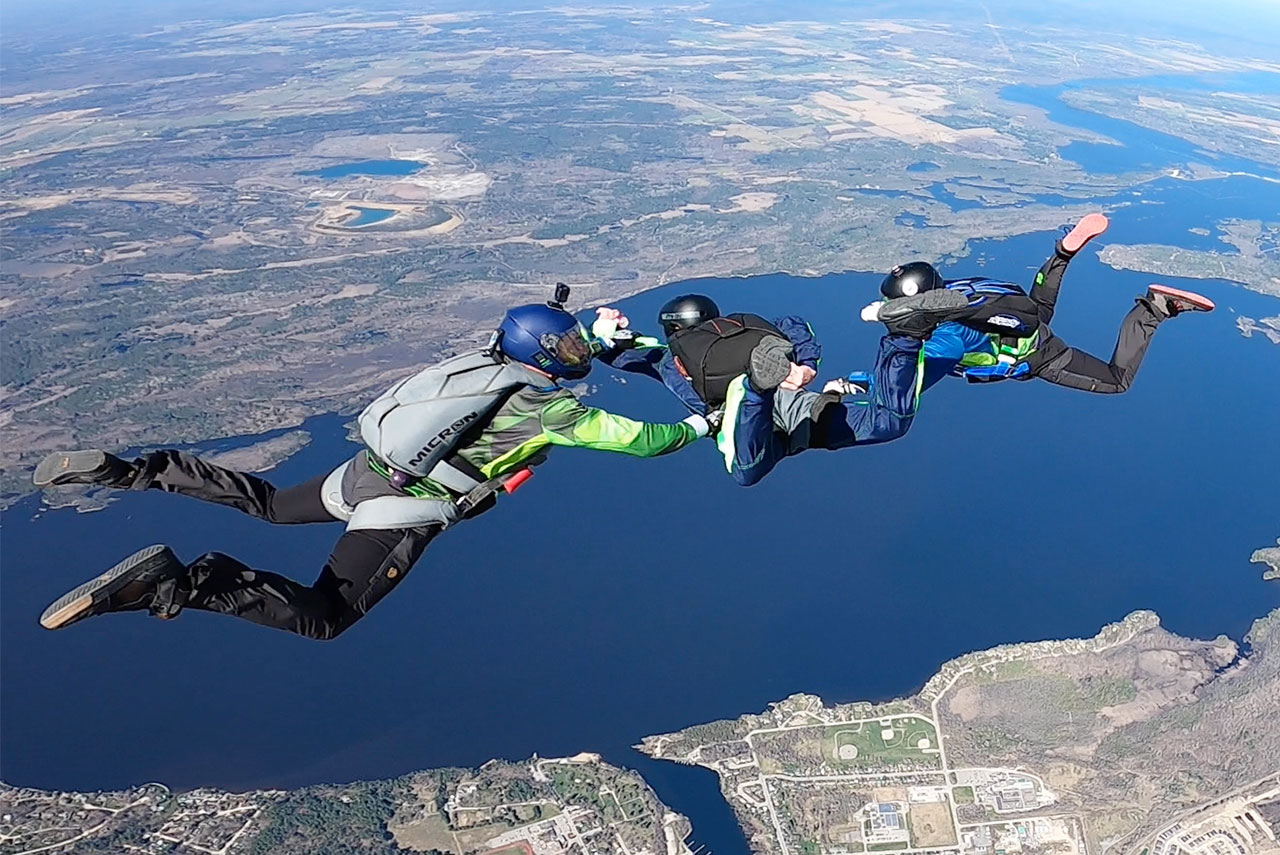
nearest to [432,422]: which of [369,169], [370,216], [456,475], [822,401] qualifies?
[456,475]

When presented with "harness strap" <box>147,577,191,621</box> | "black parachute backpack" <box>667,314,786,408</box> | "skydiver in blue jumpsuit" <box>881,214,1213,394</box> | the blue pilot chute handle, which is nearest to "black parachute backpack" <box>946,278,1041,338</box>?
"skydiver in blue jumpsuit" <box>881,214,1213,394</box>

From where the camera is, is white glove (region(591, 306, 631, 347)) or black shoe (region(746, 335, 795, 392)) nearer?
black shoe (region(746, 335, 795, 392))

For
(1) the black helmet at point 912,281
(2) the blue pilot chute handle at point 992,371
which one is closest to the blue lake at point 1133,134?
(2) the blue pilot chute handle at point 992,371

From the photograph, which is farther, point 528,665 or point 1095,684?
point 528,665

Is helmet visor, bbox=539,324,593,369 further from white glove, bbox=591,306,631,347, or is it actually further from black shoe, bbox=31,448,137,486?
black shoe, bbox=31,448,137,486

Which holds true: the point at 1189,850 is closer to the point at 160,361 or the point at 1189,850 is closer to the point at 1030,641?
the point at 1030,641

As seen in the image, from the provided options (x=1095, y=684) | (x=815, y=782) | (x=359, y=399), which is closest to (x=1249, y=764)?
(x=1095, y=684)
